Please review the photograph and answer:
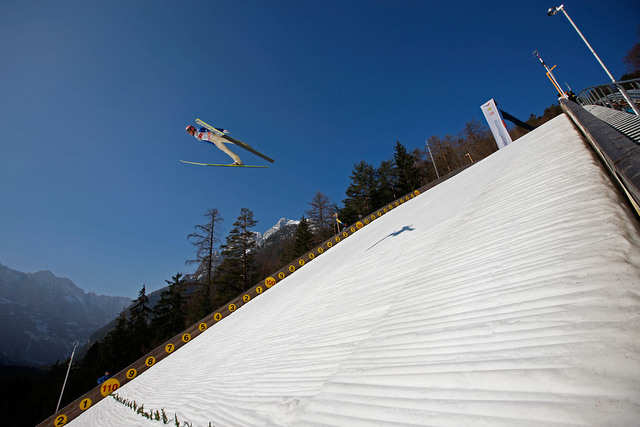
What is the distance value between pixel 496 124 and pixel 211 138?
2004cm

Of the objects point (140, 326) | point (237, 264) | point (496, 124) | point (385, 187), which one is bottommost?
point (140, 326)

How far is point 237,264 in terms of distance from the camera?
30.4m

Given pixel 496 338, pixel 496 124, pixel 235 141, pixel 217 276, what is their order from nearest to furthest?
pixel 496 338, pixel 235 141, pixel 496 124, pixel 217 276

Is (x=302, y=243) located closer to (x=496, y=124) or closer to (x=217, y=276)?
(x=217, y=276)

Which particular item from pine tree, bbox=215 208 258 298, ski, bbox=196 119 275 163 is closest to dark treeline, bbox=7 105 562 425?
pine tree, bbox=215 208 258 298

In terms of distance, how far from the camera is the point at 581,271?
159cm

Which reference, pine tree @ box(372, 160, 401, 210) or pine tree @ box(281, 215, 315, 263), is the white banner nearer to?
pine tree @ box(372, 160, 401, 210)

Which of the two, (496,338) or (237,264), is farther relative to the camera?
(237,264)

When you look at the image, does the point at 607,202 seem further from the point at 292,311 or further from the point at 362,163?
the point at 362,163

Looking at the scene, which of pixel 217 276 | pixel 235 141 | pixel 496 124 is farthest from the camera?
pixel 217 276

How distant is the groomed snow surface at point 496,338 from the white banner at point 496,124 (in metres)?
16.9

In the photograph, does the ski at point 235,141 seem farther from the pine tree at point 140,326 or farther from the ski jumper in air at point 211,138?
the pine tree at point 140,326

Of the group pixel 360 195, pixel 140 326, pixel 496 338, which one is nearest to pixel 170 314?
pixel 140 326

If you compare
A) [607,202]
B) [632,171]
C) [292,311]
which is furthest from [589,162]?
[292,311]
